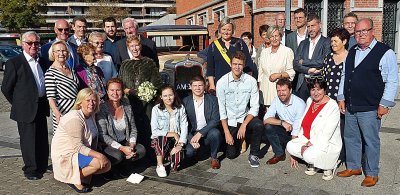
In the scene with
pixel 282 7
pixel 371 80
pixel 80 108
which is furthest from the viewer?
pixel 282 7

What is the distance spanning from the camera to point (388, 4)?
615 inches

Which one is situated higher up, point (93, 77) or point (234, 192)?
point (93, 77)

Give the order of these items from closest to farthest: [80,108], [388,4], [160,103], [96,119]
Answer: [80,108] → [96,119] → [160,103] → [388,4]

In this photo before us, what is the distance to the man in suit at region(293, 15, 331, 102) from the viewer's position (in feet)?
17.3

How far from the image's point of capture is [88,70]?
4.93 m

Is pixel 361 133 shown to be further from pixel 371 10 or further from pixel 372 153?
pixel 371 10

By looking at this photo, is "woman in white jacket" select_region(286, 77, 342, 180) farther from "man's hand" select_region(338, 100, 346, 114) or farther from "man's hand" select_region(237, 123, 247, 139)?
"man's hand" select_region(237, 123, 247, 139)

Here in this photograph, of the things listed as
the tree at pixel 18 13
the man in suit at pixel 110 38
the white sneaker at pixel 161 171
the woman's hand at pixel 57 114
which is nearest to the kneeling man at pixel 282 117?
the white sneaker at pixel 161 171

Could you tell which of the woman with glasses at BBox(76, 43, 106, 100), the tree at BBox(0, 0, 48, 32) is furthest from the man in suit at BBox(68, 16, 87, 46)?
the tree at BBox(0, 0, 48, 32)

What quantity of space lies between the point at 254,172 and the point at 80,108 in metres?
2.42

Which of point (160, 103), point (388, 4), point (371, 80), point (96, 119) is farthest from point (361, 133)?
point (388, 4)

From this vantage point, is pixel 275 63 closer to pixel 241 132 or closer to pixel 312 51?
pixel 312 51

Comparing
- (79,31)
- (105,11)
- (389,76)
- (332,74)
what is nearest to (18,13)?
(105,11)

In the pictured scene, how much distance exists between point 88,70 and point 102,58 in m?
0.48
